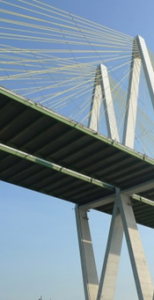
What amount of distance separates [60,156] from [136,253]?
26.8 feet

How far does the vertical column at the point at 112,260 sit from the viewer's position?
86.6ft

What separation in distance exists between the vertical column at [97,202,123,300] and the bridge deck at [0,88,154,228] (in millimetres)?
2563

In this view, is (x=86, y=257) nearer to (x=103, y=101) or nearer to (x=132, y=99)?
(x=103, y=101)

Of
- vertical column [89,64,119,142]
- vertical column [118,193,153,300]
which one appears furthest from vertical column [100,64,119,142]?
vertical column [118,193,153,300]

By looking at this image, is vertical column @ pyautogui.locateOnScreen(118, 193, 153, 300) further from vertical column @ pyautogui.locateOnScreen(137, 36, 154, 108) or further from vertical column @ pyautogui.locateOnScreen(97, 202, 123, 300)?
vertical column @ pyautogui.locateOnScreen(137, 36, 154, 108)

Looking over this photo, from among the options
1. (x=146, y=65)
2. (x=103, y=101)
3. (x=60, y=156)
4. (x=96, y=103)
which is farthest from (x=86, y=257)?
(x=146, y=65)

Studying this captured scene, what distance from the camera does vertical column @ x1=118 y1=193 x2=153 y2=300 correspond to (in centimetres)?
2466

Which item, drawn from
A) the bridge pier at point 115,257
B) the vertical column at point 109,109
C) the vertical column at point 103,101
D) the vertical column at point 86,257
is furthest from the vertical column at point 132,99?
the vertical column at point 86,257

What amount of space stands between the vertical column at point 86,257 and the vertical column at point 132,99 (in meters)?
9.03

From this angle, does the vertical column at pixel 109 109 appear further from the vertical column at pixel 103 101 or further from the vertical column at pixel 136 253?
the vertical column at pixel 136 253

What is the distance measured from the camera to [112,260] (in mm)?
27297

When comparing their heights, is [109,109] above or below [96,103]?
below

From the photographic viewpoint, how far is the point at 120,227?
94.0 ft

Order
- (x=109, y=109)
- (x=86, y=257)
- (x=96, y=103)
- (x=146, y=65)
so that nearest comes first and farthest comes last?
(x=146, y=65) → (x=109, y=109) → (x=96, y=103) → (x=86, y=257)
